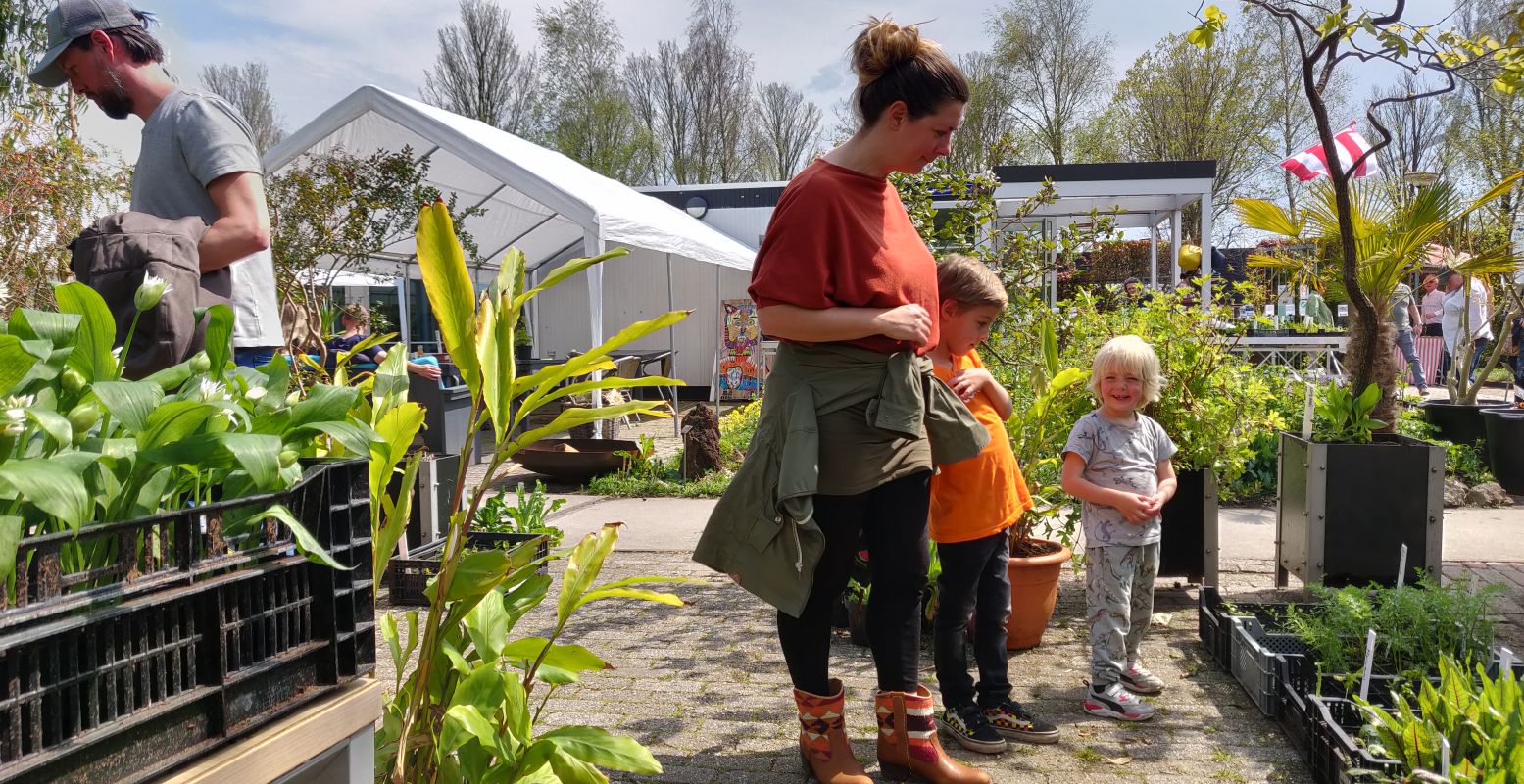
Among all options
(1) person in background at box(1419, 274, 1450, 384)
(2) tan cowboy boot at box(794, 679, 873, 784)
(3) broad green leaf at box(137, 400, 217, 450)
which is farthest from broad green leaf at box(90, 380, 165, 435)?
(1) person in background at box(1419, 274, 1450, 384)

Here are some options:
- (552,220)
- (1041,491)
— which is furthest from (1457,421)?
(552,220)

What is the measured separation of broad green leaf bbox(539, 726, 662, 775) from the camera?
6.11 ft

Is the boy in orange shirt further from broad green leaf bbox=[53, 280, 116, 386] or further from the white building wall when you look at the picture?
the white building wall

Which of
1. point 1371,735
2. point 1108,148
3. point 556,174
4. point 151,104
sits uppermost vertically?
point 1108,148

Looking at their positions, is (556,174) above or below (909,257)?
above

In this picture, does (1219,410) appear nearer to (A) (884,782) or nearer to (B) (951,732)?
(B) (951,732)

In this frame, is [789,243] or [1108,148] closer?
[789,243]

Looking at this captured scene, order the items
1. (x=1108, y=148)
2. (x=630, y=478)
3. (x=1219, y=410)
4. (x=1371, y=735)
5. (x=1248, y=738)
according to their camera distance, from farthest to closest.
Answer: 1. (x=1108, y=148)
2. (x=630, y=478)
3. (x=1219, y=410)
4. (x=1248, y=738)
5. (x=1371, y=735)

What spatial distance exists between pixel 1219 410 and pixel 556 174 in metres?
6.58

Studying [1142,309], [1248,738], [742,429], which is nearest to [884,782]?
[1248,738]

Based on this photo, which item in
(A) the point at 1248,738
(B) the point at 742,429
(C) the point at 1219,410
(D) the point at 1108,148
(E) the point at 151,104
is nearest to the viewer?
(E) the point at 151,104

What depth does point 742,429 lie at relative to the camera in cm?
988

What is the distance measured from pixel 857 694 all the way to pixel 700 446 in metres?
4.81

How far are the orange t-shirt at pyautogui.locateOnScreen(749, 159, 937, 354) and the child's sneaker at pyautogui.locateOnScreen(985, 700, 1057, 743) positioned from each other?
1.21 meters
